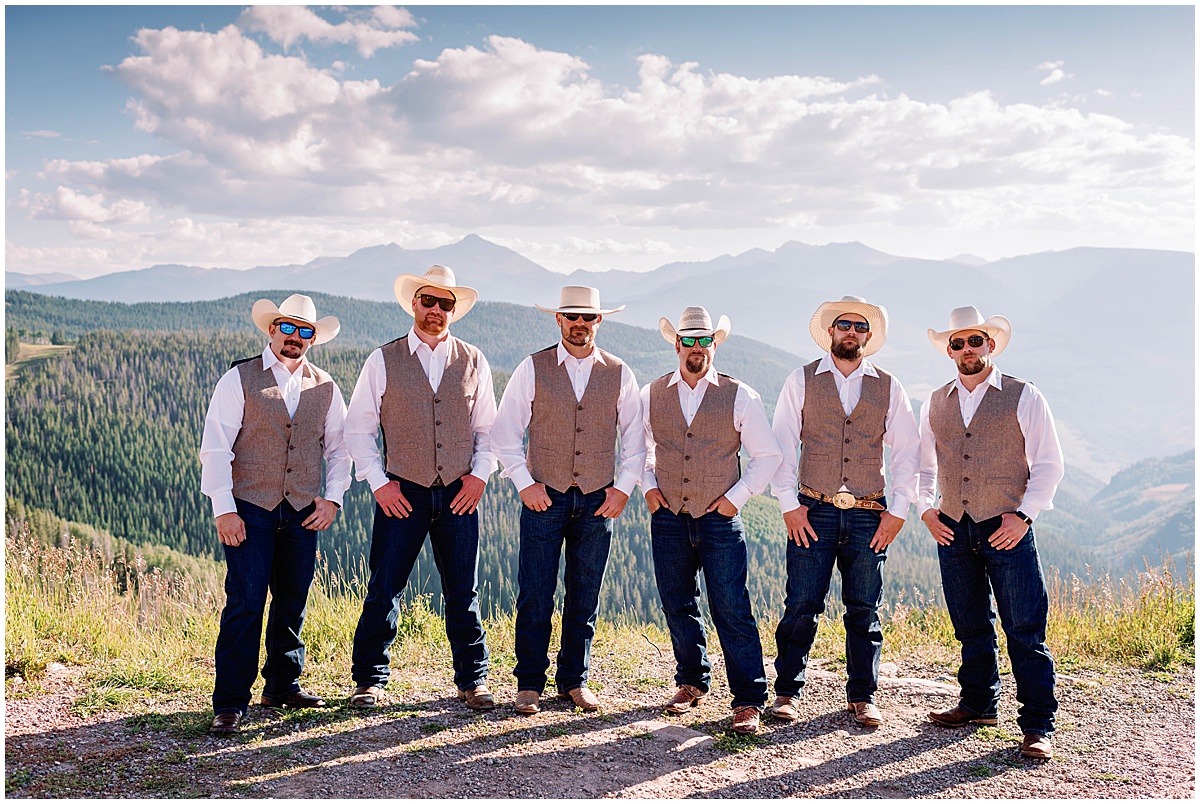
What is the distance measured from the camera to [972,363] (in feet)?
14.2

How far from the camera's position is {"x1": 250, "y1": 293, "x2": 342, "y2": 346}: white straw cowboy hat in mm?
4461

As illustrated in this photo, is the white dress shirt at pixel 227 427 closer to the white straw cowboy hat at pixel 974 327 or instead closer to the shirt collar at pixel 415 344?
the shirt collar at pixel 415 344

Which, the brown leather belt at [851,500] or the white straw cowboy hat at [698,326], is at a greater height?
the white straw cowboy hat at [698,326]

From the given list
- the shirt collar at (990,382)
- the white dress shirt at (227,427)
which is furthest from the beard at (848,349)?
the white dress shirt at (227,427)

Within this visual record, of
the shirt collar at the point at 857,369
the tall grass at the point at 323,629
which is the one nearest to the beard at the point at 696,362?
the shirt collar at the point at 857,369

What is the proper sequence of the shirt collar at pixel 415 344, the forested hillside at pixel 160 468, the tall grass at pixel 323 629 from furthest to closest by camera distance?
the forested hillside at pixel 160 468
the tall grass at pixel 323 629
the shirt collar at pixel 415 344

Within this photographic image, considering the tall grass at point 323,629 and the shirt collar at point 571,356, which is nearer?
the shirt collar at point 571,356

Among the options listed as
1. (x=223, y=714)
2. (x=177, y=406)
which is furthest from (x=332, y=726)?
(x=177, y=406)

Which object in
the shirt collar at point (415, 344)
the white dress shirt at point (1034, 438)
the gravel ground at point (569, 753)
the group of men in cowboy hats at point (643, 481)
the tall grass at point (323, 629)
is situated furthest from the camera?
the tall grass at point (323, 629)

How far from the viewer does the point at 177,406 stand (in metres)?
82.2

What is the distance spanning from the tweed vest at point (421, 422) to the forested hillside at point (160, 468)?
47.1 meters

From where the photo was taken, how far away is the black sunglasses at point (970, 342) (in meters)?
4.35

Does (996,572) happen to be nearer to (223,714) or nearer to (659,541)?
(659,541)

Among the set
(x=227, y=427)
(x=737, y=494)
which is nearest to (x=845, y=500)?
(x=737, y=494)
